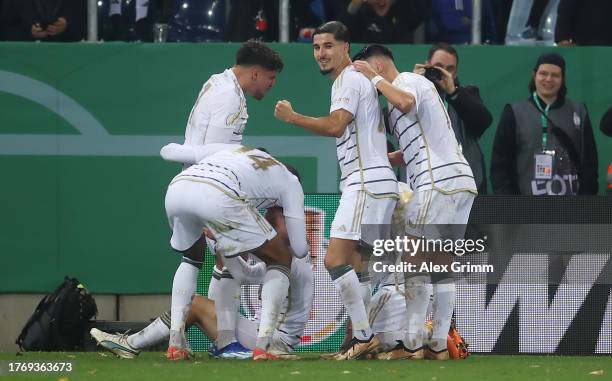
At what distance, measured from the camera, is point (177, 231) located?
9.73 metres

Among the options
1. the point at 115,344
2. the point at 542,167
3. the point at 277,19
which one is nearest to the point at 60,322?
the point at 115,344

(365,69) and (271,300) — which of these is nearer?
(271,300)

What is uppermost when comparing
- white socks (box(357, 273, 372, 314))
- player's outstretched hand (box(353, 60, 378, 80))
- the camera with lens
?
player's outstretched hand (box(353, 60, 378, 80))

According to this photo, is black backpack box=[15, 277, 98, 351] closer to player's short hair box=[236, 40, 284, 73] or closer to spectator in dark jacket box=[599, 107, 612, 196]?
player's short hair box=[236, 40, 284, 73]

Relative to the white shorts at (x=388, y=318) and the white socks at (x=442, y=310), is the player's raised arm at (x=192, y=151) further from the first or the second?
the white socks at (x=442, y=310)

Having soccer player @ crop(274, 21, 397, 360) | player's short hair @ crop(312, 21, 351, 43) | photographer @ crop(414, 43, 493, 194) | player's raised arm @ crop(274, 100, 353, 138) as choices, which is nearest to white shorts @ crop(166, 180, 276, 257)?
soccer player @ crop(274, 21, 397, 360)

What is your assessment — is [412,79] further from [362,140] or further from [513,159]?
[513,159]

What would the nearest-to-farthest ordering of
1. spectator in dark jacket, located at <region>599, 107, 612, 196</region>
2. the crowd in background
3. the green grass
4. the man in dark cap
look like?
1. the green grass
2. the man in dark cap
3. spectator in dark jacket, located at <region>599, 107, 612, 196</region>
4. the crowd in background

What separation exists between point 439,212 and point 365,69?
102 cm

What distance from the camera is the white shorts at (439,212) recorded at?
32.6ft

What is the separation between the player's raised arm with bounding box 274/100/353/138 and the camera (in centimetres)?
957

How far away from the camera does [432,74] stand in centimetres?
1093

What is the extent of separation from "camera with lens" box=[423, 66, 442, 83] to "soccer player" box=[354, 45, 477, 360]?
2.71 feet

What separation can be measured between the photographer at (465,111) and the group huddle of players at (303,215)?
128 cm
